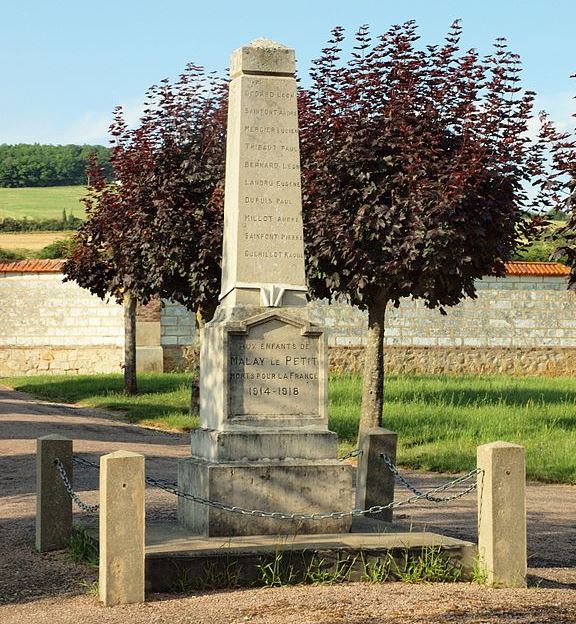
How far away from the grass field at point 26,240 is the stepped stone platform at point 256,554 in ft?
147

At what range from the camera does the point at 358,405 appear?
2323 cm

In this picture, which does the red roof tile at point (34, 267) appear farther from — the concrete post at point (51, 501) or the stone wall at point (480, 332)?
the concrete post at point (51, 501)

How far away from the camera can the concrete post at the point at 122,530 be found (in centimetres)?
805

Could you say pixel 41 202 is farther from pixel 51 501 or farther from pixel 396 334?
pixel 51 501

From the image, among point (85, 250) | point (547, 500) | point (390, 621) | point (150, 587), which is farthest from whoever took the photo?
point (85, 250)

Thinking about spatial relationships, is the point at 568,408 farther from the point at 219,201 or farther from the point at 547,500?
the point at 547,500

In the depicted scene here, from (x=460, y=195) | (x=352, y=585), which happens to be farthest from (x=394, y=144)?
(x=352, y=585)

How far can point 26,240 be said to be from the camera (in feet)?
187

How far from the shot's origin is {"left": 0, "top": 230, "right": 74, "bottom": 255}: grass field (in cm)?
5425

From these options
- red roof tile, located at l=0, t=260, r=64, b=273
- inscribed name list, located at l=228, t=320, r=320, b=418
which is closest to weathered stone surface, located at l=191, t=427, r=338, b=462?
inscribed name list, located at l=228, t=320, r=320, b=418

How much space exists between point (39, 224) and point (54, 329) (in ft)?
105

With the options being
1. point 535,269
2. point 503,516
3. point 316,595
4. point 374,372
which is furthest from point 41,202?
point 316,595

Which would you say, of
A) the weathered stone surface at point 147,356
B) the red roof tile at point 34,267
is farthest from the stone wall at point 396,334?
the red roof tile at point 34,267

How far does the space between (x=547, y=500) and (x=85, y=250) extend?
15886 mm
